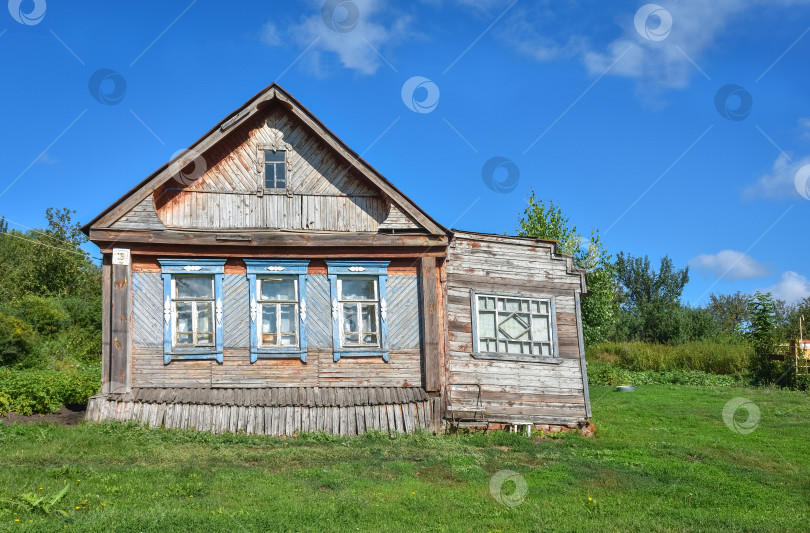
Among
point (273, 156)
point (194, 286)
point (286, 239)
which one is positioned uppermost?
Answer: point (273, 156)

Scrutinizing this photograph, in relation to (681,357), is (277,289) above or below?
above

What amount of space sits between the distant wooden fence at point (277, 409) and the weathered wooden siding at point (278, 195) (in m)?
3.70

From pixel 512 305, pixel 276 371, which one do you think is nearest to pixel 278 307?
pixel 276 371

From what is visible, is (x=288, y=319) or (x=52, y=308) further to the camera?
(x=52, y=308)

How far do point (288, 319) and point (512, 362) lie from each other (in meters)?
5.25

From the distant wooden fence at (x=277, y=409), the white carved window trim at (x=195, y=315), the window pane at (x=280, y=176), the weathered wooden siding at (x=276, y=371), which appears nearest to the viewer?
the distant wooden fence at (x=277, y=409)

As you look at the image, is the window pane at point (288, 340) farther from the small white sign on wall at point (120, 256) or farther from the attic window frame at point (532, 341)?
the attic window frame at point (532, 341)

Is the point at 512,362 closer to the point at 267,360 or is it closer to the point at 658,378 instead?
the point at 267,360

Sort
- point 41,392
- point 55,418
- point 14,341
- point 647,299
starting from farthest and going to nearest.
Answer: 1. point 647,299
2. point 14,341
3. point 41,392
4. point 55,418

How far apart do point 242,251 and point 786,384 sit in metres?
21.8

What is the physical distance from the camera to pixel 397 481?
1027 centimetres

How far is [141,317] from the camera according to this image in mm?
14773

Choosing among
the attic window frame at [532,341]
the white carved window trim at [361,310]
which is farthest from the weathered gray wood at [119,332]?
the attic window frame at [532,341]

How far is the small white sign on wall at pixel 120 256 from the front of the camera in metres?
14.5
